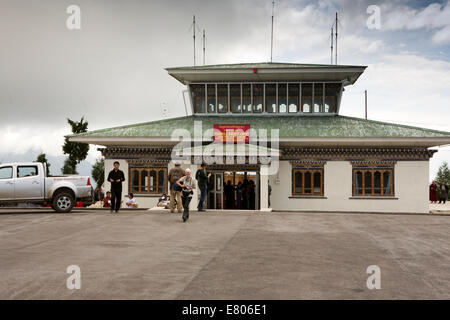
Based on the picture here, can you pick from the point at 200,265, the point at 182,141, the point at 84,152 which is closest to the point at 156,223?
the point at 200,265

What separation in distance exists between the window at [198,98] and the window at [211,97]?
1.03ft

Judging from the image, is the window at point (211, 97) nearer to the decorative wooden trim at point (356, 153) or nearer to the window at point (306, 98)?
the window at point (306, 98)

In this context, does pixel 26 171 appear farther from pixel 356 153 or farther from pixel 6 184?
pixel 356 153

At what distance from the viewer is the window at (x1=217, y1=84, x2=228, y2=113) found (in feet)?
104

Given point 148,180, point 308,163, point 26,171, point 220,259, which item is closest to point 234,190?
point 308,163

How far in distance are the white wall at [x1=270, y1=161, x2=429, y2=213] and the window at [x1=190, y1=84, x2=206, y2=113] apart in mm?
6685

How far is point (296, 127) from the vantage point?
95.4ft

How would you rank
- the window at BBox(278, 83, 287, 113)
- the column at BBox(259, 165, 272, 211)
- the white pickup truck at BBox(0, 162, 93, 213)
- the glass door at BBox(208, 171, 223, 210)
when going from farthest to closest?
the window at BBox(278, 83, 287, 113) → the glass door at BBox(208, 171, 223, 210) → the column at BBox(259, 165, 272, 211) → the white pickup truck at BBox(0, 162, 93, 213)

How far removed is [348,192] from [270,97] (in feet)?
24.8

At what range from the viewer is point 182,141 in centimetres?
2848

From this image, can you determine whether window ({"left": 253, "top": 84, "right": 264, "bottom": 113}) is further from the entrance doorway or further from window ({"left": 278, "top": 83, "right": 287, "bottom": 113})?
the entrance doorway

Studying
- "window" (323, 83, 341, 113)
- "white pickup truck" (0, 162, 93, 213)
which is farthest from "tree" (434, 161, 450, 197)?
"white pickup truck" (0, 162, 93, 213)

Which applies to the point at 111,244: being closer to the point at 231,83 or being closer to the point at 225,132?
the point at 225,132

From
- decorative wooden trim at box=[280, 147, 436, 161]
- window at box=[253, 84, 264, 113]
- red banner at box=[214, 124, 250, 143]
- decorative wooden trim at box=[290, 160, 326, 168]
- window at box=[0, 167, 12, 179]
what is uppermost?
window at box=[253, 84, 264, 113]
